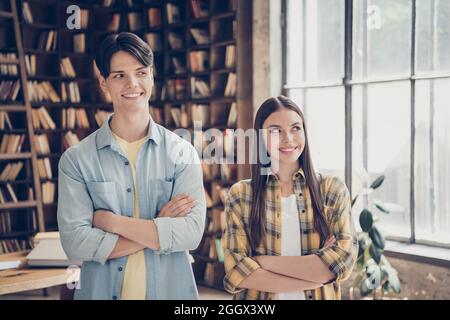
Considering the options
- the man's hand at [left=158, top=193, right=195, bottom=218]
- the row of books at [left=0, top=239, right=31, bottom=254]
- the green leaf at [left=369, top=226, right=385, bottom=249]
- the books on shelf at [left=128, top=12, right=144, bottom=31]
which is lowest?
the row of books at [left=0, top=239, right=31, bottom=254]

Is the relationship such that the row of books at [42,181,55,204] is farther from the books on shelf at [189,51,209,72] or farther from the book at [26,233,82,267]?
the book at [26,233,82,267]

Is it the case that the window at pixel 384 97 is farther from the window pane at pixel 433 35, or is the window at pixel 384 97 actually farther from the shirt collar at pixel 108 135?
the shirt collar at pixel 108 135

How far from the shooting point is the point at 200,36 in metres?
4.54

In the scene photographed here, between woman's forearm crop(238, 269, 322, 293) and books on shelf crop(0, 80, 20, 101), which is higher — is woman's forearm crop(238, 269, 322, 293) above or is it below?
below

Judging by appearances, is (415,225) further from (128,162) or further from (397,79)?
(128,162)

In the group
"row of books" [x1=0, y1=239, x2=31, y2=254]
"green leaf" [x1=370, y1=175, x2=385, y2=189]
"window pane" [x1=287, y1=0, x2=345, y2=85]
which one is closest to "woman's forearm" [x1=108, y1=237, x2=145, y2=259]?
"green leaf" [x1=370, y1=175, x2=385, y2=189]

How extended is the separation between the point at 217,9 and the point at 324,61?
39.2 inches

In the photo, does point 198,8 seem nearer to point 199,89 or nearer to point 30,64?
point 199,89

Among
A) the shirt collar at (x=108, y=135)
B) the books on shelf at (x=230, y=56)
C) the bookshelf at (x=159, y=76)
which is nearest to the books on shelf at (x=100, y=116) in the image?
the bookshelf at (x=159, y=76)

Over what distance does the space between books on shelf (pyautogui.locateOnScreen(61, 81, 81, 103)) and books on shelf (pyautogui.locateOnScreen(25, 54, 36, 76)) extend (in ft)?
0.89

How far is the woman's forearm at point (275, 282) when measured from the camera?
1.63 m

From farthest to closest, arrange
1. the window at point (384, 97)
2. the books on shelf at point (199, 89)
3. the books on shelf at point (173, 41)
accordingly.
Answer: the books on shelf at point (173, 41) → the books on shelf at point (199, 89) → the window at point (384, 97)

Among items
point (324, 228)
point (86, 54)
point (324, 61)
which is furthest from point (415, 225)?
point (86, 54)

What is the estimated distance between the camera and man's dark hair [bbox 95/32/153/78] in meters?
1.66
